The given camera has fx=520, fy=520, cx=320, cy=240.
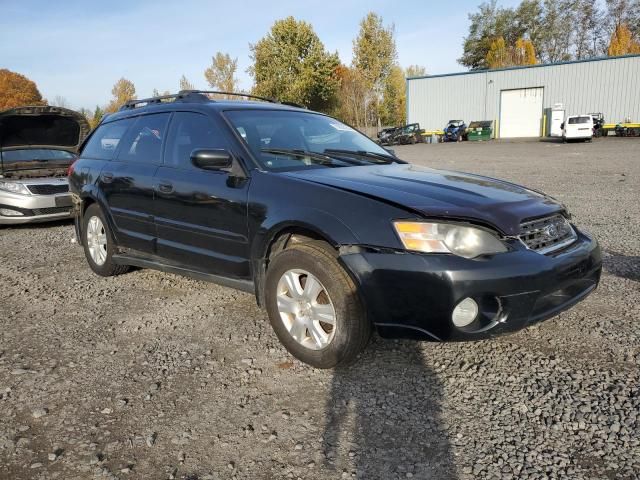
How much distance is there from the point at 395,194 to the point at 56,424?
2159mm

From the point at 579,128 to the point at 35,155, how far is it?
97.2 ft

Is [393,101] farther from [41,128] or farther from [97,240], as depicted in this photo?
[97,240]

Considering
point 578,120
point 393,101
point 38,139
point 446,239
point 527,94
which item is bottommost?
point 446,239

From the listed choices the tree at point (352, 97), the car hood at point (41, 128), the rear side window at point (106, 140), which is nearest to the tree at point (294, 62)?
→ the tree at point (352, 97)

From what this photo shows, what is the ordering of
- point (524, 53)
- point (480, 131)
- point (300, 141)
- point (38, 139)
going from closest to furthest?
1. point (300, 141)
2. point (38, 139)
3. point (480, 131)
4. point (524, 53)

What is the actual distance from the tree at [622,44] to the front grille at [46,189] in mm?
58257

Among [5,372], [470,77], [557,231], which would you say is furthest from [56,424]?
[470,77]

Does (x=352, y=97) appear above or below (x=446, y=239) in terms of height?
above

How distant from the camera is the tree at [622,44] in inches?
2078

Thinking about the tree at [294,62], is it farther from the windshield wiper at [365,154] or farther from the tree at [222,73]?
the windshield wiper at [365,154]

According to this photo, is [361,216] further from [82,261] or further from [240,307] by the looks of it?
[82,261]

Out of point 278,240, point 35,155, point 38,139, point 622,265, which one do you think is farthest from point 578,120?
point 278,240

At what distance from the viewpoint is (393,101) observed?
50.9 meters

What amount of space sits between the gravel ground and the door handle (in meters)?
0.98
